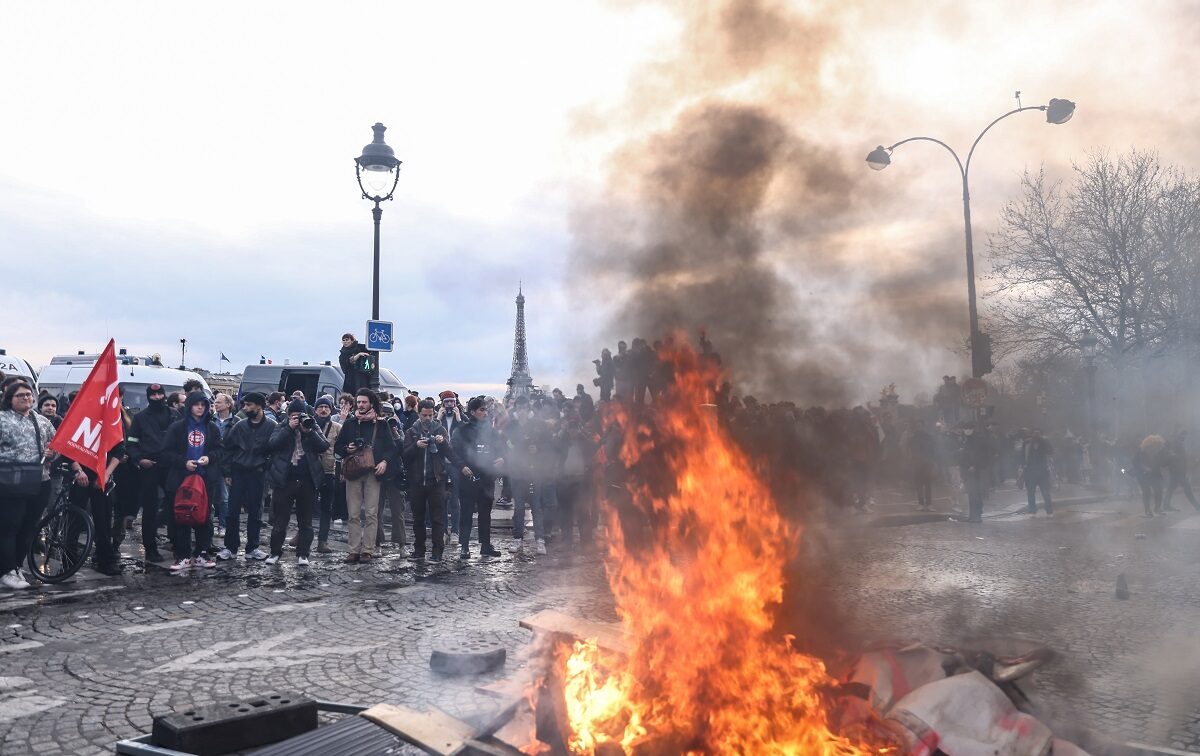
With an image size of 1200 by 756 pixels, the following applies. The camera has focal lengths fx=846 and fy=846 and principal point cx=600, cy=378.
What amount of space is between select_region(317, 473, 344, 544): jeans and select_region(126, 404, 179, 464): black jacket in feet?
7.05

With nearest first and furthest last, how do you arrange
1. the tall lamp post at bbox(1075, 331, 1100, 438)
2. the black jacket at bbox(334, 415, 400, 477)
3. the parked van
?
the black jacket at bbox(334, 415, 400, 477), the parked van, the tall lamp post at bbox(1075, 331, 1100, 438)

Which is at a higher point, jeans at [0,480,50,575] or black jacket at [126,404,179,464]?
black jacket at [126,404,179,464]

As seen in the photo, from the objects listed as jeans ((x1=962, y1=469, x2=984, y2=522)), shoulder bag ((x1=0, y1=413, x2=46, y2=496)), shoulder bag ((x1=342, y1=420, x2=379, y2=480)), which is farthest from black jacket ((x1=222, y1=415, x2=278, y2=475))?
jeans ((x1=962, y1=469, x2=984, y2=522))

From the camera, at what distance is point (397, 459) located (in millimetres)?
10344

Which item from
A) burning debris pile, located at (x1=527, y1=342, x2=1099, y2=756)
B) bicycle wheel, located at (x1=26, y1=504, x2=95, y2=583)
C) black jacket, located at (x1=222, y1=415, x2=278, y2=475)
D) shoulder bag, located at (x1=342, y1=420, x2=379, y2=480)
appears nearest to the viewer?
burning debris pile, located at (x1=527, y1=342, x2=1099, y2=756)

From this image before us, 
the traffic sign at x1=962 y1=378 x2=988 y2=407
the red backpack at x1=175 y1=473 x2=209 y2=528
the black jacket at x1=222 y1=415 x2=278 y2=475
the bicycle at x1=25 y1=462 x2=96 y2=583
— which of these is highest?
the traffic sign at x1=962 y1=378 x2=988 y2=407

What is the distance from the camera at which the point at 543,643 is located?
4555 mm

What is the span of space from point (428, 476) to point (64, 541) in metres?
3.66

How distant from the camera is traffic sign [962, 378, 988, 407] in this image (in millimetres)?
14602

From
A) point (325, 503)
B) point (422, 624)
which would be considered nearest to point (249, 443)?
point (325, 503)

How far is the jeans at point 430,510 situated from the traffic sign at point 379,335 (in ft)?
9.62

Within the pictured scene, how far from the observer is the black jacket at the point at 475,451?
10297 mm

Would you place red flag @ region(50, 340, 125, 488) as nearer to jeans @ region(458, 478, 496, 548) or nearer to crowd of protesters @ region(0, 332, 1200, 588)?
crowd of protesters @ region(0, 332, 1200, 588)

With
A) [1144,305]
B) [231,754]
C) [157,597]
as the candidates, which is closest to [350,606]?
[157,597]
